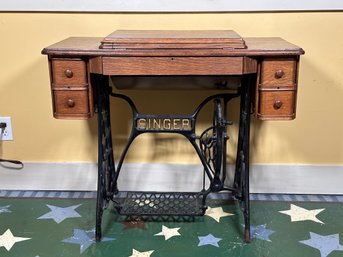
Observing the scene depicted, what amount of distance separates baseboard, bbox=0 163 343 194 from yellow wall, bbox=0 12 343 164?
0.04m

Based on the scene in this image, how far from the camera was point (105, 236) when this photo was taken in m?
1.75

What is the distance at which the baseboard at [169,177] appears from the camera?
81.9 inches

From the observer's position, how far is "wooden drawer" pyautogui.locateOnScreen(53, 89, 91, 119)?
4.96 ft

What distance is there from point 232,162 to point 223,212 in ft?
0.87

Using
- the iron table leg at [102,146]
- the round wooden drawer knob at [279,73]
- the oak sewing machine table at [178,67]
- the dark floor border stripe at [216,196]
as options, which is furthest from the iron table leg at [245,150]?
the iron table leg at [102,146]

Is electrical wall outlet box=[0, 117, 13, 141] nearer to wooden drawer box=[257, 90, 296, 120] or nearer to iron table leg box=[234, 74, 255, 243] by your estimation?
iron table leg box=[234, 74, 255, 243]

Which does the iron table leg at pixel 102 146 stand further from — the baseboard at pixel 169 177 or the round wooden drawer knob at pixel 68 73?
the baseboard at pixel 169 177

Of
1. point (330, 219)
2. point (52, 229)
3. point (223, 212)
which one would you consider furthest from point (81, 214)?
point (330, 219)

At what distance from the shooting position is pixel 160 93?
6.52 feet

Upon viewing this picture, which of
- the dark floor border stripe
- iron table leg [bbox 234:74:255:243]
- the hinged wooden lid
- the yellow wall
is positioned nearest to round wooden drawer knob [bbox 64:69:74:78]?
the hinged wooden lid

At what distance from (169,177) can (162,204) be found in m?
0.22

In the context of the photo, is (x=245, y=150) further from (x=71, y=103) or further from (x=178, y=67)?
(x=71, y=103)

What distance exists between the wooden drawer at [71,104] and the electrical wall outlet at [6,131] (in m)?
0.62
